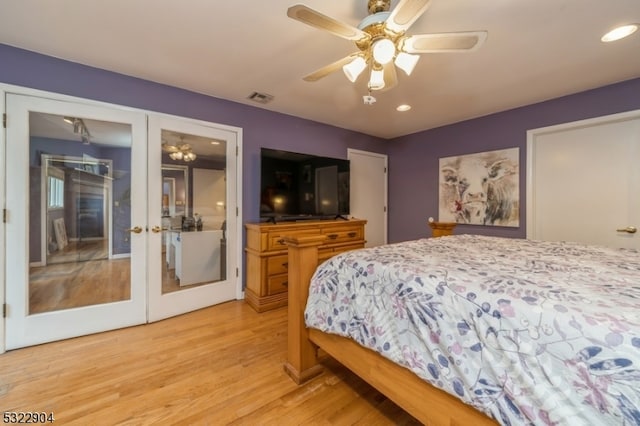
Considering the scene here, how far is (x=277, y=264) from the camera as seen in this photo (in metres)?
2.98

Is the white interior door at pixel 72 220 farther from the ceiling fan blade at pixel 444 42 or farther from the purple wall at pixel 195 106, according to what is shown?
the ceiling fan blade at pixel 444 42

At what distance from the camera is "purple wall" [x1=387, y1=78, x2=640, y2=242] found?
104 inches

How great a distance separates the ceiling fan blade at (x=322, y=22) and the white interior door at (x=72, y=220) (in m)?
2.03

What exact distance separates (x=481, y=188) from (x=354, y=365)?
3.07m

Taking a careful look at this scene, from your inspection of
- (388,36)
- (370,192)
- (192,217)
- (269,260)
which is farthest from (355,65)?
(370,192)

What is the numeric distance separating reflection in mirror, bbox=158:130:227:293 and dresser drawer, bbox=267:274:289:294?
0.57 meters

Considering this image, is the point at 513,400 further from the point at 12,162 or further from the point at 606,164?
the point at 12,162

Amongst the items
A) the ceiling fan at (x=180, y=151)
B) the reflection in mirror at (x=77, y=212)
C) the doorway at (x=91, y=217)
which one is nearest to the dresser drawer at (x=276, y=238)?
the doorway at (x=91, y=217)

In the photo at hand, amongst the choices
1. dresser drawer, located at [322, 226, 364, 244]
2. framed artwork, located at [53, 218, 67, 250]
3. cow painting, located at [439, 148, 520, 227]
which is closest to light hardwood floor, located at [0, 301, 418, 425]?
framed artwork, located at [53, 218, 67, 250]

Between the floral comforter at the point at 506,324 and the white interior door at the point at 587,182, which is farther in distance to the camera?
the white interior door at the point at 587,182

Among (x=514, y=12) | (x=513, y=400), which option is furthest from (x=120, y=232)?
(x=514, y=12)

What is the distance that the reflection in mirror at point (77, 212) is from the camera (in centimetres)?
215

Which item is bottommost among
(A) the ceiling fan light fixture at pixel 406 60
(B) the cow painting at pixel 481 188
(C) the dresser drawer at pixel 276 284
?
(C) the dresser drawer at pixel 276 284

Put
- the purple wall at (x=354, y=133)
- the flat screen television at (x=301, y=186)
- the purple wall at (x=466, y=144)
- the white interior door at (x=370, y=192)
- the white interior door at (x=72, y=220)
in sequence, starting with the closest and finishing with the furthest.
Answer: the white interior door at (x=72, y=220), the purple wall at (x=354, y=133), the purple wall at (x=466, y=144), the flat screen television at (x=301, y=186), the white interior door at (x=370, y=192)
